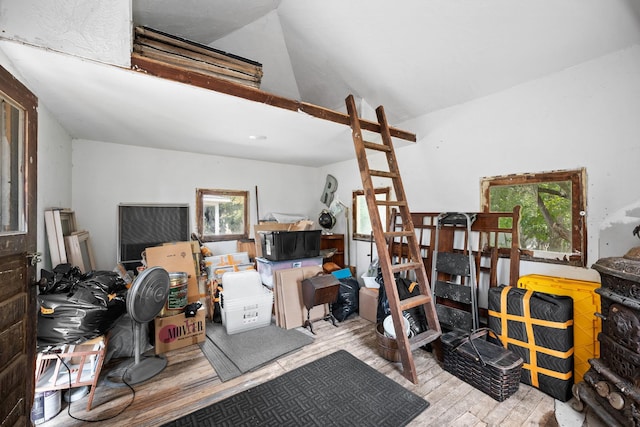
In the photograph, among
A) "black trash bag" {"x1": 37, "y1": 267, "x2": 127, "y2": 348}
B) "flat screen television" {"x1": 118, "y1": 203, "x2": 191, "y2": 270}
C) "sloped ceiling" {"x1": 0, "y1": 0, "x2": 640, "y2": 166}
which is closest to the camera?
"sloped ceiling" {"x1": 0, "y1": 0, "x2": 640, "y2": 166}

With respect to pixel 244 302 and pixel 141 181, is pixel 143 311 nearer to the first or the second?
pixel 244 302

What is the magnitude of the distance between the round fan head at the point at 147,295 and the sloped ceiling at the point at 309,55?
1468 mm

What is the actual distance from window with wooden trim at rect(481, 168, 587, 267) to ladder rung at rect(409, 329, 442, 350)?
1.16 metres

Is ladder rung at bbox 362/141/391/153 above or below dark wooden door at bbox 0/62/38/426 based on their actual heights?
above

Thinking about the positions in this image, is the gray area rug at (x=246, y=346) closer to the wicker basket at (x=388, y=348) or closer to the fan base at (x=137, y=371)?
the fan base at (x=137, y=371)

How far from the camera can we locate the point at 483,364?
1905 mm

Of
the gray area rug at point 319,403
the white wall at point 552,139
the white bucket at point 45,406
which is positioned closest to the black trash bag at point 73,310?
the white bucket at point 45,406

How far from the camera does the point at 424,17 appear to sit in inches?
80.9

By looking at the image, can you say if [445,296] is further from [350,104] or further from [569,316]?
[350,104]

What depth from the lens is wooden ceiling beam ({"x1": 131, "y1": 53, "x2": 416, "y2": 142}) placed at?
1.67 m

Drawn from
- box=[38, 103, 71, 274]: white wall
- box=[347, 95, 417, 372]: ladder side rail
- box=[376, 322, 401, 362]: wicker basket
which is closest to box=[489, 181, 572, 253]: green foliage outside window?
box=[347, 95, 417, 372]: ladder side rail

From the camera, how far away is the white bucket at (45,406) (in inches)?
65.9

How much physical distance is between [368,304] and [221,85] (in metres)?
2.94

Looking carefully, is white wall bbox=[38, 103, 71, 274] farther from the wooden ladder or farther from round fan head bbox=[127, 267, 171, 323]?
the wooden ladder
